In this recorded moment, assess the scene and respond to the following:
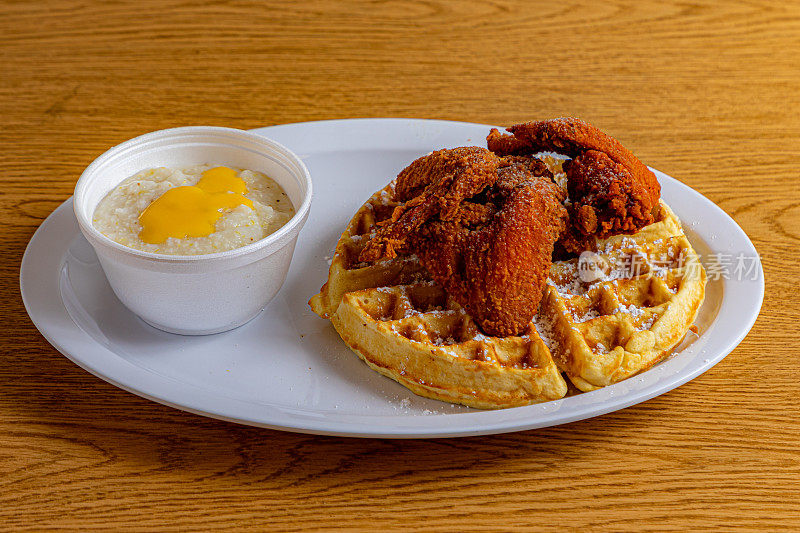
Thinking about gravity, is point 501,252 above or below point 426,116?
above

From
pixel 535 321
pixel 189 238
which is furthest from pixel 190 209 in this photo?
pixel 535 321

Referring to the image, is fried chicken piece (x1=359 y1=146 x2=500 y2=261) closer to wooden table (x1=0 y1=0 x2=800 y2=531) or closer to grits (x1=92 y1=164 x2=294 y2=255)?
grits (x1=92 y1=164 x2=294 y2=255)

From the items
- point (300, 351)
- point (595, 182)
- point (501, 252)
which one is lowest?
point (300, 351)

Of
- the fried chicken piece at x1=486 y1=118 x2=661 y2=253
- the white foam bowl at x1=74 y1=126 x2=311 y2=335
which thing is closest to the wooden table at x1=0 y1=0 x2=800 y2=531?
the white foam bowl at x1=74 y1=126 x2=311 y2=335

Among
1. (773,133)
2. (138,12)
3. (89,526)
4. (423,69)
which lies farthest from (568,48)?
(89,526)

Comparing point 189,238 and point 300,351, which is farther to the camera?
point 300,351

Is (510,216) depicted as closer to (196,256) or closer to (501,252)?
(501,252)
